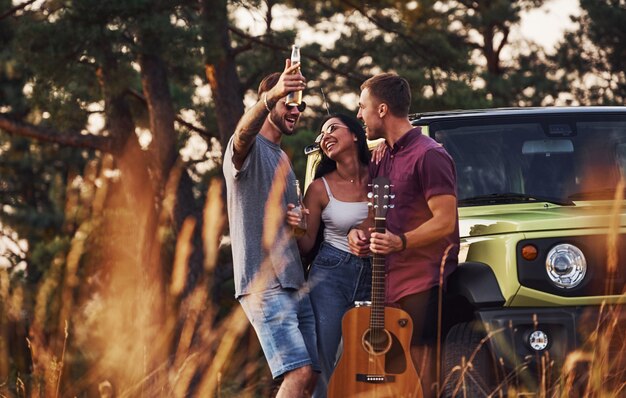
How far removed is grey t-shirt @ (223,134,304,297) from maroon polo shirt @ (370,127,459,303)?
47cm

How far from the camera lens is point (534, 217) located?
5203mm

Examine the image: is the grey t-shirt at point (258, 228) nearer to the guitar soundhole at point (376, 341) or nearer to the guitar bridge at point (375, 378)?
the guitar soundhole at point (376, 341)

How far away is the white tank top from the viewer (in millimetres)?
5254

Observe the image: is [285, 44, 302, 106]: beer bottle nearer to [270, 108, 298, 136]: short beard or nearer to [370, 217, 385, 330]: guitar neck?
[270, 108, 298, 136]: short beard

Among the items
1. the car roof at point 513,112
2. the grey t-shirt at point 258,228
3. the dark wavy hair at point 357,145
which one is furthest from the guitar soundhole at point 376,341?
the car roof at point 513,112

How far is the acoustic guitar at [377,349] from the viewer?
4922 mm

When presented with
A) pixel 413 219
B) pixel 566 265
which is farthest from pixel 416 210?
pixel 566 265

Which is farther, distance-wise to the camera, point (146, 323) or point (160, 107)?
point (160, 107)

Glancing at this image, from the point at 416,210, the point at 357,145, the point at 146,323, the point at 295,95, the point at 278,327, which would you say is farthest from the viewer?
the point at 146,323

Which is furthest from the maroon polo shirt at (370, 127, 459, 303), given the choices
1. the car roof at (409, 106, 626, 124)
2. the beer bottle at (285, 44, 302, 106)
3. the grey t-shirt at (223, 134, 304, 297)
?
the car roof at (409, 106, 626, 124)

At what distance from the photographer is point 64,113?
51.9 feet

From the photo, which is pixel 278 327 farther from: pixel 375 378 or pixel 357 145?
pixel 357 145

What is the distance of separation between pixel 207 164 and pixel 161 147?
4.52 m

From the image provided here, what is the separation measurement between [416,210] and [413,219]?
0.04 meters
